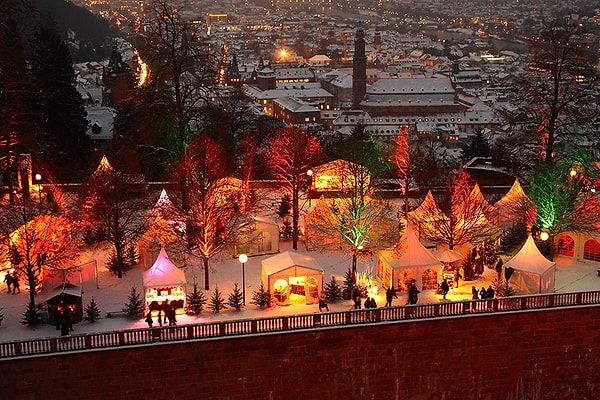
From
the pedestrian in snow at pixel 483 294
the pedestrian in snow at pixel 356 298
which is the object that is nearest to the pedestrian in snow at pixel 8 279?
the pedestrian in snow at pixel 356 298

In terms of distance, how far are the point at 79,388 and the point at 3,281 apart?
670 centimetres

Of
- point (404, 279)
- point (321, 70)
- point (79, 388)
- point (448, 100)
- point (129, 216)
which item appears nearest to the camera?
point (79, 388)

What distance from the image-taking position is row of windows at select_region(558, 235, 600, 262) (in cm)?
3062

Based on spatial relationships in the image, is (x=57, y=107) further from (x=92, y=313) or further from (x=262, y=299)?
(x=262, y=299)

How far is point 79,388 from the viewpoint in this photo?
23.2m

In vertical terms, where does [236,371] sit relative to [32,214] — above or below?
below

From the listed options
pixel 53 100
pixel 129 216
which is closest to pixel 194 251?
pixel 129 216

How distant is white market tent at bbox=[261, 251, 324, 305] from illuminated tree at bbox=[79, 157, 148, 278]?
16.8ft

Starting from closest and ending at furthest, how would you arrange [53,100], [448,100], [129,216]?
[129,216], [53,100], [448,100]

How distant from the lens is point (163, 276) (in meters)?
26.5

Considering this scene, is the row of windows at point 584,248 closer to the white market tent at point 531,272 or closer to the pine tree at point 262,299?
the white market tent at point 531,272

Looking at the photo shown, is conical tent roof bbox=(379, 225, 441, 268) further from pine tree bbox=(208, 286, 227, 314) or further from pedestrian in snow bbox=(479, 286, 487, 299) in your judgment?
pine tree bbox=(208, 286, 227, 314)

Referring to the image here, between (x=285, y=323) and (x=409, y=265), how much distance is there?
5.18 metres

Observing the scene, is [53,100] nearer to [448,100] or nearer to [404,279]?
[404,279]
